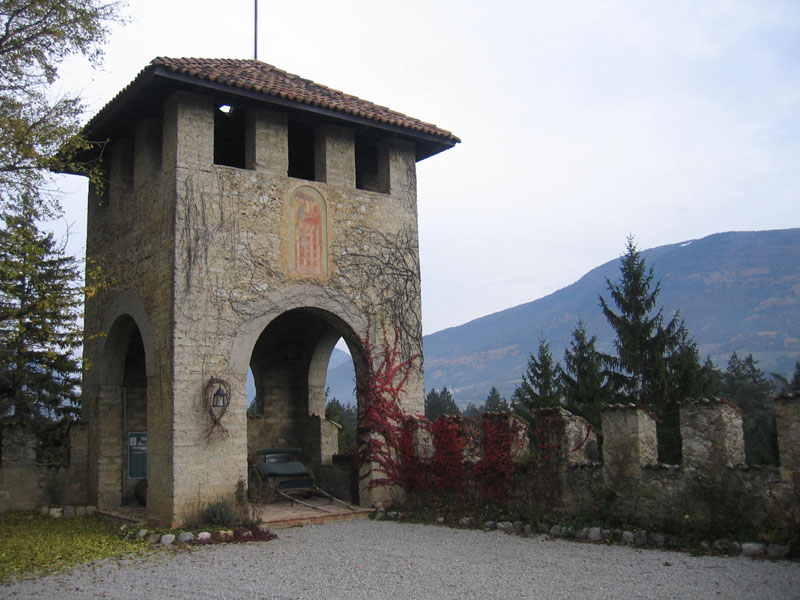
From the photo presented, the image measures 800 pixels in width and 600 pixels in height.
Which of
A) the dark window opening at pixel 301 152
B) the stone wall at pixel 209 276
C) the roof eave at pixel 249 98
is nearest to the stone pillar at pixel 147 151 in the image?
the stone wall at pixel 209 276

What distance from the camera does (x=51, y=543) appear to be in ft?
33.6

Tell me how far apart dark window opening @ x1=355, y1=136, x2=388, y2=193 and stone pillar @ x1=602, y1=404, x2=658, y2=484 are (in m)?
6.95

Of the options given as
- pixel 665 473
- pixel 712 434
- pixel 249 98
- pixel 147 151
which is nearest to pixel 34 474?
pixel 147 151

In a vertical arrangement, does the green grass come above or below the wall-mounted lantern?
below

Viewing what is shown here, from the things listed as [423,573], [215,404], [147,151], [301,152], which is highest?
[301,152]

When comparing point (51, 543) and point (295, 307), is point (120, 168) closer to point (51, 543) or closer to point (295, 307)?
point (295, 307)

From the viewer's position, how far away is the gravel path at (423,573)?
7.06 meters

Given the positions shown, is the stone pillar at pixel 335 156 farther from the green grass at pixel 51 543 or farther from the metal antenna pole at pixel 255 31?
the green grass at pixel 51 543

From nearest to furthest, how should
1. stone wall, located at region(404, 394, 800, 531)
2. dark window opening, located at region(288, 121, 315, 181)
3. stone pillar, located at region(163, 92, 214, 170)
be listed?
stone wall, located at region(404, 394, 800, 531), stone pillar, located at region(163, 92, 214, 170), dark window opening, located at region(288, 121, 315, 181)

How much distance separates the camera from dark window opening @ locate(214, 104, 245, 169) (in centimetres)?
1343

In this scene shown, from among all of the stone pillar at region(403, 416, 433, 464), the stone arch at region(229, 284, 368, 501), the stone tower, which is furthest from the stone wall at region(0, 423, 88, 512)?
the stone pillar at region(403, 416, 433, 464)

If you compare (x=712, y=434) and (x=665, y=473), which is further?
(x=665, y=473)

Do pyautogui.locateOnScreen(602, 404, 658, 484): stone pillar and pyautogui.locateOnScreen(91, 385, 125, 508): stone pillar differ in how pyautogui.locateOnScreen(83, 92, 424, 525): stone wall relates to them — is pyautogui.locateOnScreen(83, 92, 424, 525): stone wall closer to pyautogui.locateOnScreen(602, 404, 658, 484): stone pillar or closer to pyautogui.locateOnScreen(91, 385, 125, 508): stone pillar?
pyautogui.locateOnScreen(91, 385, 125, 508): stone pillar

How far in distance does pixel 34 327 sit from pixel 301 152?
6.21 meters
